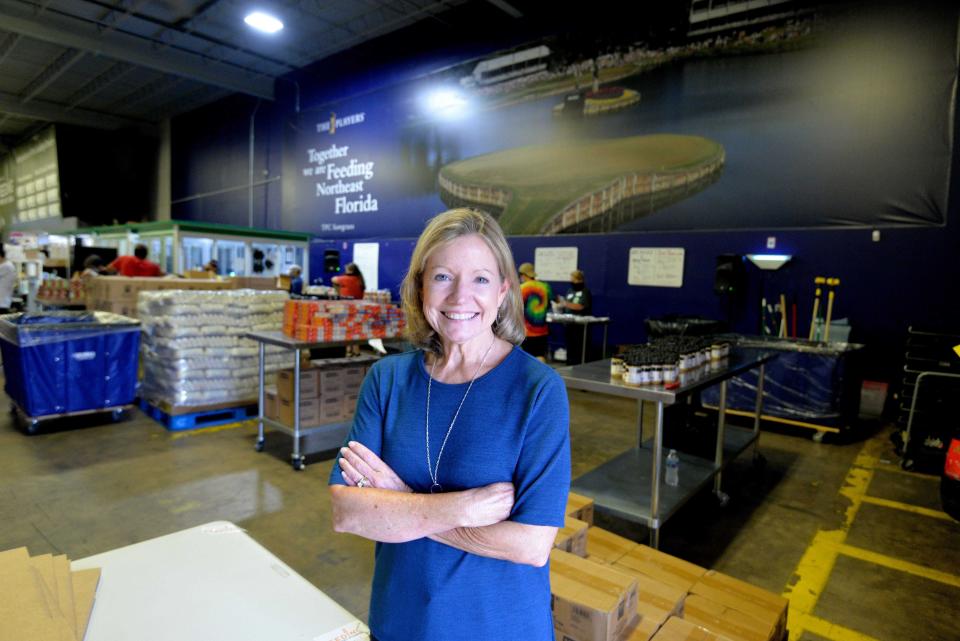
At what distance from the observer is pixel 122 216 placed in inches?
778

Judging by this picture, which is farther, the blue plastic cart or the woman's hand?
the blue plastic cart

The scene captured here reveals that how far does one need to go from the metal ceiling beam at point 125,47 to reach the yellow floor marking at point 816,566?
15621 millimetres

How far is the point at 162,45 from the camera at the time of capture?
13078 millimetres

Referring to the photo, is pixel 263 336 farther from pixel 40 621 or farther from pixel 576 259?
pixel 576 259

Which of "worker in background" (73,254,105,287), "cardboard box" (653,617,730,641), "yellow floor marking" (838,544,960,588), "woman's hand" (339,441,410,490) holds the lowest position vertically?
"yellow floor marking" (838,544,960,588)

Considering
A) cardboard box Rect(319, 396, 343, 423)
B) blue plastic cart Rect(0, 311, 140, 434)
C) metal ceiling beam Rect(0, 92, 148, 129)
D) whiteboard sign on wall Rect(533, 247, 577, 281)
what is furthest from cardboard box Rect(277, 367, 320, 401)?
metal ceiling beam Rect(0, 92, 148, 129)

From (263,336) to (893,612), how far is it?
4.68m

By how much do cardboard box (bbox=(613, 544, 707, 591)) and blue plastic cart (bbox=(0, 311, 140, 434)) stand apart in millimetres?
5147

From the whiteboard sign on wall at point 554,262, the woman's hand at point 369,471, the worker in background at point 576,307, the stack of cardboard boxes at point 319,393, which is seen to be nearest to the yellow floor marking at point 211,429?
the stack of cardboard boxes at point 319,393

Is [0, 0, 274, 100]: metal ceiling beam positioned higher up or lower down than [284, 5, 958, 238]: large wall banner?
higher up

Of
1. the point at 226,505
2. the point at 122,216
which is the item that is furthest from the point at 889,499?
the point at 122,216

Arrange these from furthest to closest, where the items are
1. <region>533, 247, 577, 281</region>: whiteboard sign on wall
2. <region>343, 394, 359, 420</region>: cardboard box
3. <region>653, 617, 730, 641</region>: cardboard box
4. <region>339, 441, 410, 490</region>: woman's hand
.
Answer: <region>533, 247, 577, 281</region>: whiteboard sign on wall
<region>343, 394, 359, 420</region>: cardboard box
<region>653, 617, 730, 641</region>: cardboard box
<region>339, 441, 410, 490</region>: woman's hand

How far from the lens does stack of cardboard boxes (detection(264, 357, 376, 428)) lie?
4.67 m

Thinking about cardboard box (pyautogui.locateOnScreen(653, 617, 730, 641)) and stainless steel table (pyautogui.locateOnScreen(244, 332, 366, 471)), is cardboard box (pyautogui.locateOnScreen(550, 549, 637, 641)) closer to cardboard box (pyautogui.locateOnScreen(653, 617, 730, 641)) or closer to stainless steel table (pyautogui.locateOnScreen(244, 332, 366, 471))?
cardboard box (pyautogui.locateOnScreen(653, 617, 730, 641))
